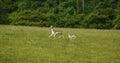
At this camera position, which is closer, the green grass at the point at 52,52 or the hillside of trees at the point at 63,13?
the green grass at the point at 52,52

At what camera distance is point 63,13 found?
53031 mm

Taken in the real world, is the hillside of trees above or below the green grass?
below

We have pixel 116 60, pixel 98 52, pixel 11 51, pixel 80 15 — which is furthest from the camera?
pixel 80 15

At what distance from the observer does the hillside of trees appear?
158 ft

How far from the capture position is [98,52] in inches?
673

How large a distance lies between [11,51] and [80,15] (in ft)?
117

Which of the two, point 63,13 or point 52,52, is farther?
point 63,13

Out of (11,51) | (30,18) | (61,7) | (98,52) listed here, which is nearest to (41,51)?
(11,51)

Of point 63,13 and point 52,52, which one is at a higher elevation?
point 52,52

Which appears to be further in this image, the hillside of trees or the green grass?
the hillside of trees

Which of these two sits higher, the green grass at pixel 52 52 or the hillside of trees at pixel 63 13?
the green grass at pixel 52 52

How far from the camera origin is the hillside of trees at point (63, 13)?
48188 mm

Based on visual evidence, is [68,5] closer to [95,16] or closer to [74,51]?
[95,16]

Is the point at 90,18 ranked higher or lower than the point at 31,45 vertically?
lower
